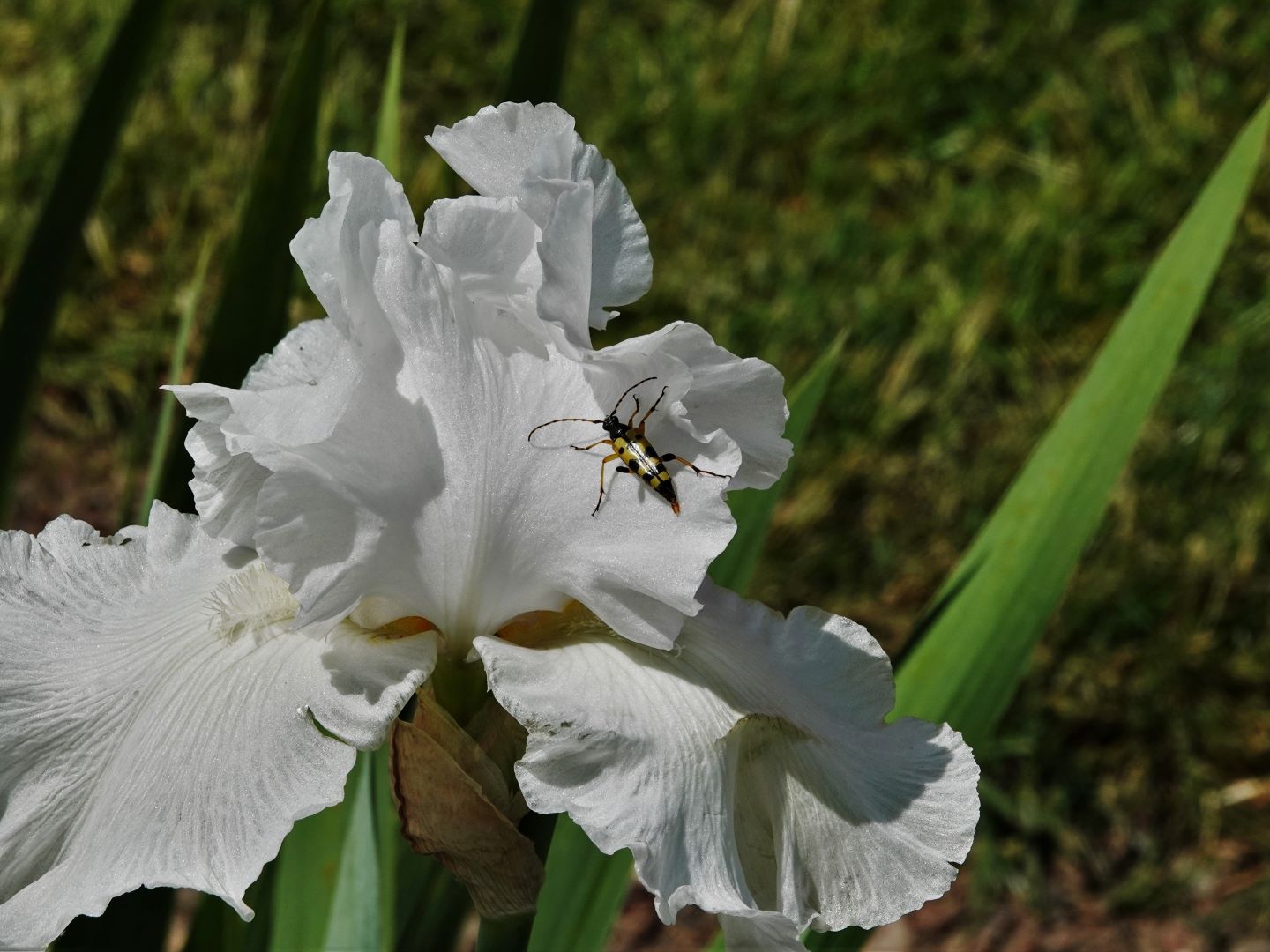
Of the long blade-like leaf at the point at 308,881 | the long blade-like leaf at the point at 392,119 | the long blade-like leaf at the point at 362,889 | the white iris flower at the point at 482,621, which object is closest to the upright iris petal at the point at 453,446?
the white iris flower at the point at 482,621

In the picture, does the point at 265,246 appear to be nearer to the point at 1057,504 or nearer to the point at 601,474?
the point at 601,474

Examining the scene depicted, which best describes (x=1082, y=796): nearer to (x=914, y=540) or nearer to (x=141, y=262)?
(x=914, y=540)

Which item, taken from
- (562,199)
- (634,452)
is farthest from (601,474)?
(562,199)

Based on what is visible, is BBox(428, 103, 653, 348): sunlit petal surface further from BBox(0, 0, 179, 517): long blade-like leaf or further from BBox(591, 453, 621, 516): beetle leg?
BBox(0, 0, 179, 517): long blade-like leaf

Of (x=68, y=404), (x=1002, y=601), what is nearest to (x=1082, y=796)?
(x=1002, y=601)

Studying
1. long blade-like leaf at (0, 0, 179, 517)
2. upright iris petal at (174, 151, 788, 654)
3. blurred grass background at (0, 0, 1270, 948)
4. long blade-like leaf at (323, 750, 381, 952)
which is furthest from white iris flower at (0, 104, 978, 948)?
blurred grass background at (0, 0, 1270, 948)
